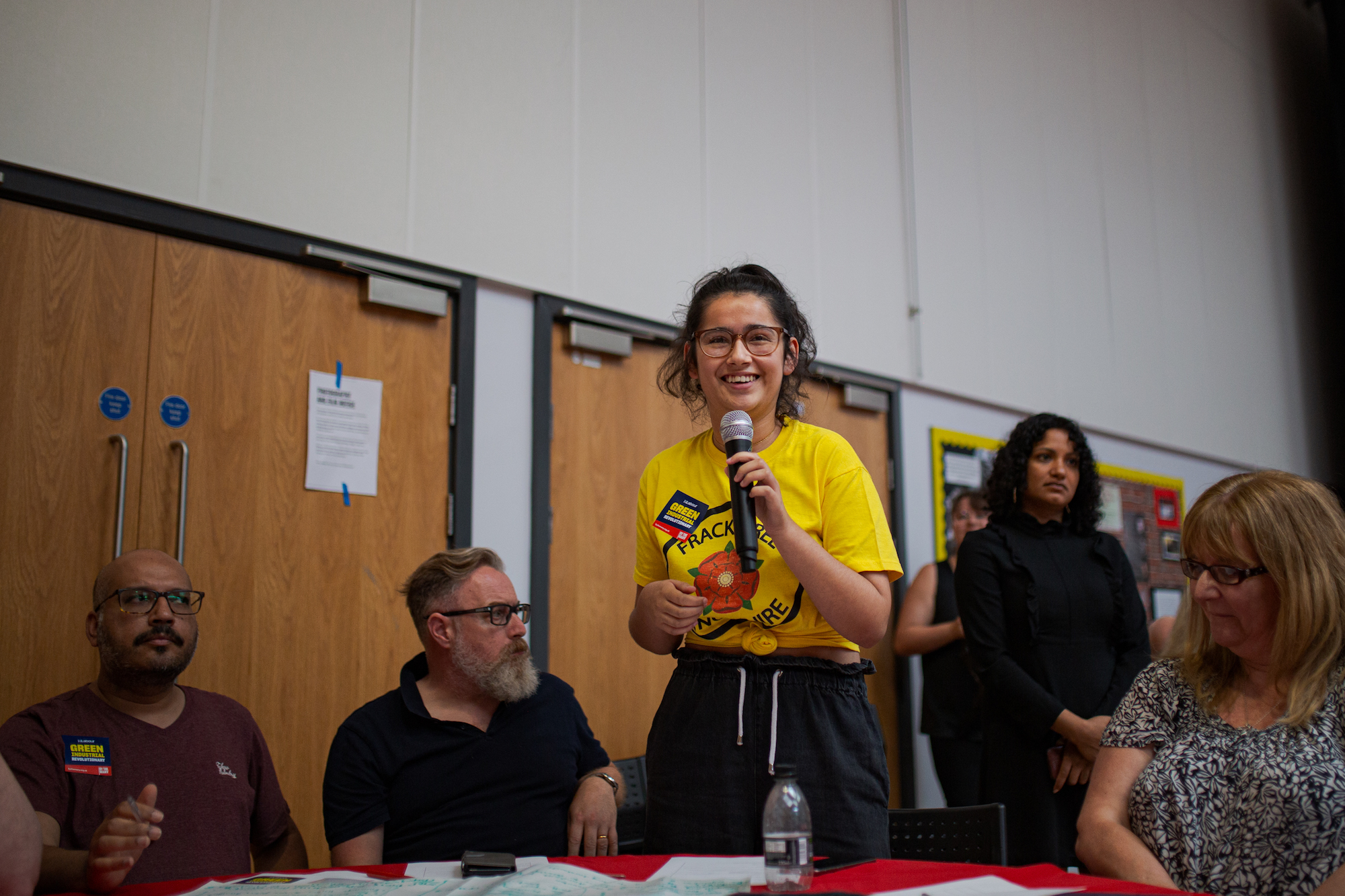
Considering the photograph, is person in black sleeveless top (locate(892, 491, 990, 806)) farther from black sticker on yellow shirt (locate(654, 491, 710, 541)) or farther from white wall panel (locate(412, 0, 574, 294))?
black sticker on yellow shirt (locate(654, 491, 710, 541))

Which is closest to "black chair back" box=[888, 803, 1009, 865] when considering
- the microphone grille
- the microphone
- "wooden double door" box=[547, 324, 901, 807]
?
the microphone

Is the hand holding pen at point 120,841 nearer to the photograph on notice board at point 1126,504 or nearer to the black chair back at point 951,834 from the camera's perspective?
the black chair back at point 951,834

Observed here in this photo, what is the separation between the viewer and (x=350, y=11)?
9.77ft

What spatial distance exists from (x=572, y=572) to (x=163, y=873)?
1.59 metres

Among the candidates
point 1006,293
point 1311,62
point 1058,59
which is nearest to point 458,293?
point 1006,293

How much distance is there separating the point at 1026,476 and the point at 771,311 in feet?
5.53

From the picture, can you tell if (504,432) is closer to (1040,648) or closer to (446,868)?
(1040,648)

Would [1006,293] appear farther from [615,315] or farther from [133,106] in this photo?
[133,106]

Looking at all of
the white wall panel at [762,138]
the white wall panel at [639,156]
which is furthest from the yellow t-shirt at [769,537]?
the white wall panel at [762,138]

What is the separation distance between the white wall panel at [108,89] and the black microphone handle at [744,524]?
6.33ft

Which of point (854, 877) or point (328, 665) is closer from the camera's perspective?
point (854, 877)

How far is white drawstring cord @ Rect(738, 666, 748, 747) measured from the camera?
1.45m

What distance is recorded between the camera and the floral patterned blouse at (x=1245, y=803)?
143cm

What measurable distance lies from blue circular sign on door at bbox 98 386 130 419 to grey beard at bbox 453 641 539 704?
41.5 inches
